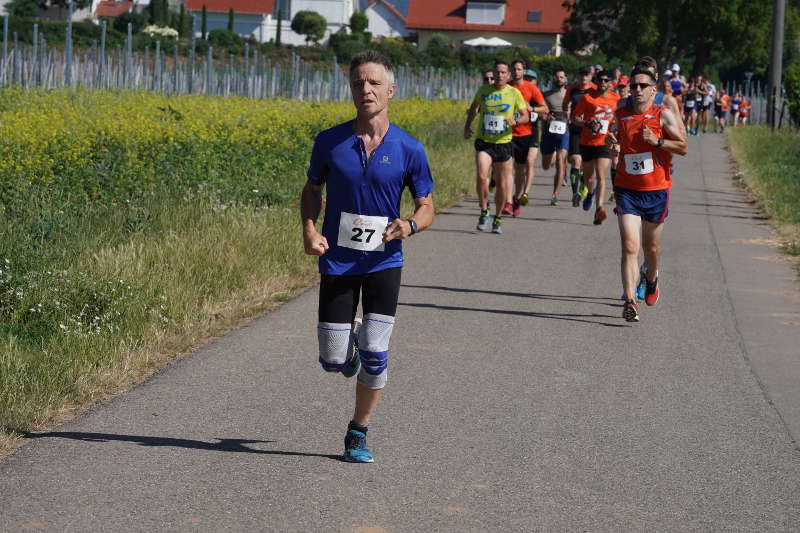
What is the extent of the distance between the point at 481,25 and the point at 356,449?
10747 centimetres

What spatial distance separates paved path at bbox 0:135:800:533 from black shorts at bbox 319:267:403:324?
65 cm

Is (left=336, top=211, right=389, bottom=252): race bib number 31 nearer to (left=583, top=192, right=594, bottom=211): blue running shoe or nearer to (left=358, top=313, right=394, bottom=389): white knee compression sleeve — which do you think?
(left=358, top=313, right=394, bottom=389): white knee compression sleeve

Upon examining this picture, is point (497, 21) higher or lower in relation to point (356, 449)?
higher

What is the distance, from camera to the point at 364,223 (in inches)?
237

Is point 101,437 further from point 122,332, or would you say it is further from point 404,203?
point 404,203

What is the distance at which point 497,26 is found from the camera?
4385 inches

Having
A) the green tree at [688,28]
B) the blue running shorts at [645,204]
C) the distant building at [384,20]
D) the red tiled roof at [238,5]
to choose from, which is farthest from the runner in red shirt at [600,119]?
the distant building at [384,20]

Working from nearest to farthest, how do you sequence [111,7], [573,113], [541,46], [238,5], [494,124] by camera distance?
1. [494,124]
2. [573,113]
3. [541,46]
4. [238,5]
5. [111,7]

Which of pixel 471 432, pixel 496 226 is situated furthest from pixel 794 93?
pixel 471 432

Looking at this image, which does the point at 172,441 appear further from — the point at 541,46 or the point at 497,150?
the point at 541,46

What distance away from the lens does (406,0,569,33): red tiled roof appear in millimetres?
111250

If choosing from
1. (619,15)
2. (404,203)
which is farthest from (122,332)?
(619,15)

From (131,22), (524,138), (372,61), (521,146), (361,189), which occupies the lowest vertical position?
(131,22)

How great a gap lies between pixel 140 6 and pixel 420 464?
123 m
